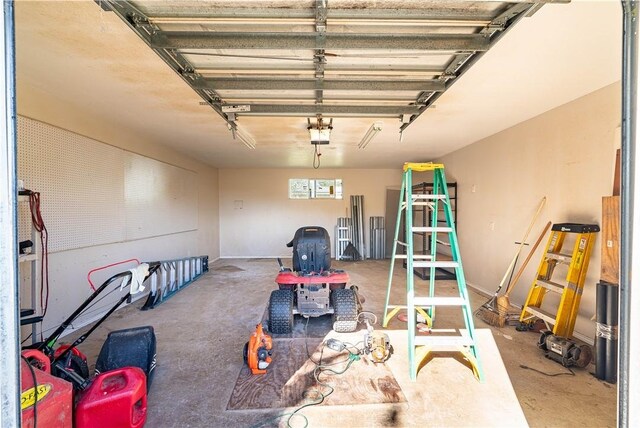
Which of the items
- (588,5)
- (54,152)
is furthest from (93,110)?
(588,5)

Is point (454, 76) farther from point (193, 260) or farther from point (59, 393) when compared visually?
point (193, 260)

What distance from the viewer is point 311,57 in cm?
187

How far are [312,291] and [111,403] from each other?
6.09 feet

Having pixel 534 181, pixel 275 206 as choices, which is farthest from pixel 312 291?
pixel 275 206

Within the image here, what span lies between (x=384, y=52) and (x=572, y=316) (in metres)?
2.92

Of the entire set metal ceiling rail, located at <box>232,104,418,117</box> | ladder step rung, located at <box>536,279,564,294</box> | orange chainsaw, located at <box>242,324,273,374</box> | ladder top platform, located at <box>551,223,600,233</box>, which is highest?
metal ceiling rail, located at <box>232,104,418,117</box>

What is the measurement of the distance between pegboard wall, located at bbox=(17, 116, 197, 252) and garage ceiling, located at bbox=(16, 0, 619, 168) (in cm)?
48

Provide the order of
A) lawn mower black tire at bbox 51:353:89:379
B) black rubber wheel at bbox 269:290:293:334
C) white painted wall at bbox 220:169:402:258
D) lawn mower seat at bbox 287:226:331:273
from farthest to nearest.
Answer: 1. white painted wall at bbox 220:169:402:258
2. lawn mower seat at bbox 287:226:331:273
3. black rubber wheel at bbox 269:290:293:334
4. lawn mower black tire at bbox 51:353:89:379

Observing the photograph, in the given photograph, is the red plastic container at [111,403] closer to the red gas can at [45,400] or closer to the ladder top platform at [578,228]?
the red gas can at [45,400]

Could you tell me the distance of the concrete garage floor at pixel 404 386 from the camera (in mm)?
1662

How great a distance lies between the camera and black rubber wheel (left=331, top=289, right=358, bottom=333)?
2.79 metres

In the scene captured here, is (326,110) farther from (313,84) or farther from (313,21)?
(313,21)

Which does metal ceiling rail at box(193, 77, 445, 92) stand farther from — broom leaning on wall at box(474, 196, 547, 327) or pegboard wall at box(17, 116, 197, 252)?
broom leaning on wall at box(474, 196, 547, 327)

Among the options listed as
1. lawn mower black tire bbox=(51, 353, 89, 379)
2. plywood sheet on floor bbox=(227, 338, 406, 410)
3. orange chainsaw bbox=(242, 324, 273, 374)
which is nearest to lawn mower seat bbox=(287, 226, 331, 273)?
plywood sheet on floor bbox=(227, 338, 406, 410)
